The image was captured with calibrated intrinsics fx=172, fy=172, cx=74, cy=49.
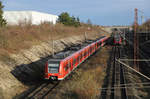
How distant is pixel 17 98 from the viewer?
13.8 m

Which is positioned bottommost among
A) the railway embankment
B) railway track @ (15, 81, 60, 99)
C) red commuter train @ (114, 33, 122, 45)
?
railway track @ (15, 81, 60, 99)

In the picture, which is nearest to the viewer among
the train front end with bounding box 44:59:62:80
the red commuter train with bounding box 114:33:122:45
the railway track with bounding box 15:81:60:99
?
the railway track with bounding box 15:81:60:99

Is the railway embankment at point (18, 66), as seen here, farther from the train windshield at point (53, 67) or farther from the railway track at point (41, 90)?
the train windshield at point (53, 67)

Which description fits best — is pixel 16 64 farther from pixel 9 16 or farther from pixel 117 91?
pixel 9 16

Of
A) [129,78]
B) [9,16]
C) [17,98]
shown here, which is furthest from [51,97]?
[9,16]

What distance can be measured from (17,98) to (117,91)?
28.6 ft

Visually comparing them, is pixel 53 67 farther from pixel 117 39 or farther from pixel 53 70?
pixel 117 39

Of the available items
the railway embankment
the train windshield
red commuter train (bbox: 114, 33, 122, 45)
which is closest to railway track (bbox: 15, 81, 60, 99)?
the railway embankment

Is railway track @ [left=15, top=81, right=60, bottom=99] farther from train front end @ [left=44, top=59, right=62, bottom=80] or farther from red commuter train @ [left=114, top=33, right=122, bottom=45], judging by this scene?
red commuter train @ [left=114, top=33, right=122, bottom=45]

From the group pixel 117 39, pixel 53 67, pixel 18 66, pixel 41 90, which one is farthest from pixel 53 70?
pixel 117 39

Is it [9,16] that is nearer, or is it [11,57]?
[11,57]

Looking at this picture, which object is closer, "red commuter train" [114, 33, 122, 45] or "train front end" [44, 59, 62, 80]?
"train front end" [44, 59, 62, 80]

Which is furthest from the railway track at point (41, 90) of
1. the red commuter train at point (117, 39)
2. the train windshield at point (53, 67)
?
the red commuter train at point (117, 39)

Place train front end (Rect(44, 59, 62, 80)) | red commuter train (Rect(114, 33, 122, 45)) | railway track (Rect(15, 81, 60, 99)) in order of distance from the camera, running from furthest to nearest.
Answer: red commuter train (Rect(114, 33, 122, 45)) → train front end (Rect(44, 59, 62, 80)) → railway track (Rect(15, 81, 60, 99))
